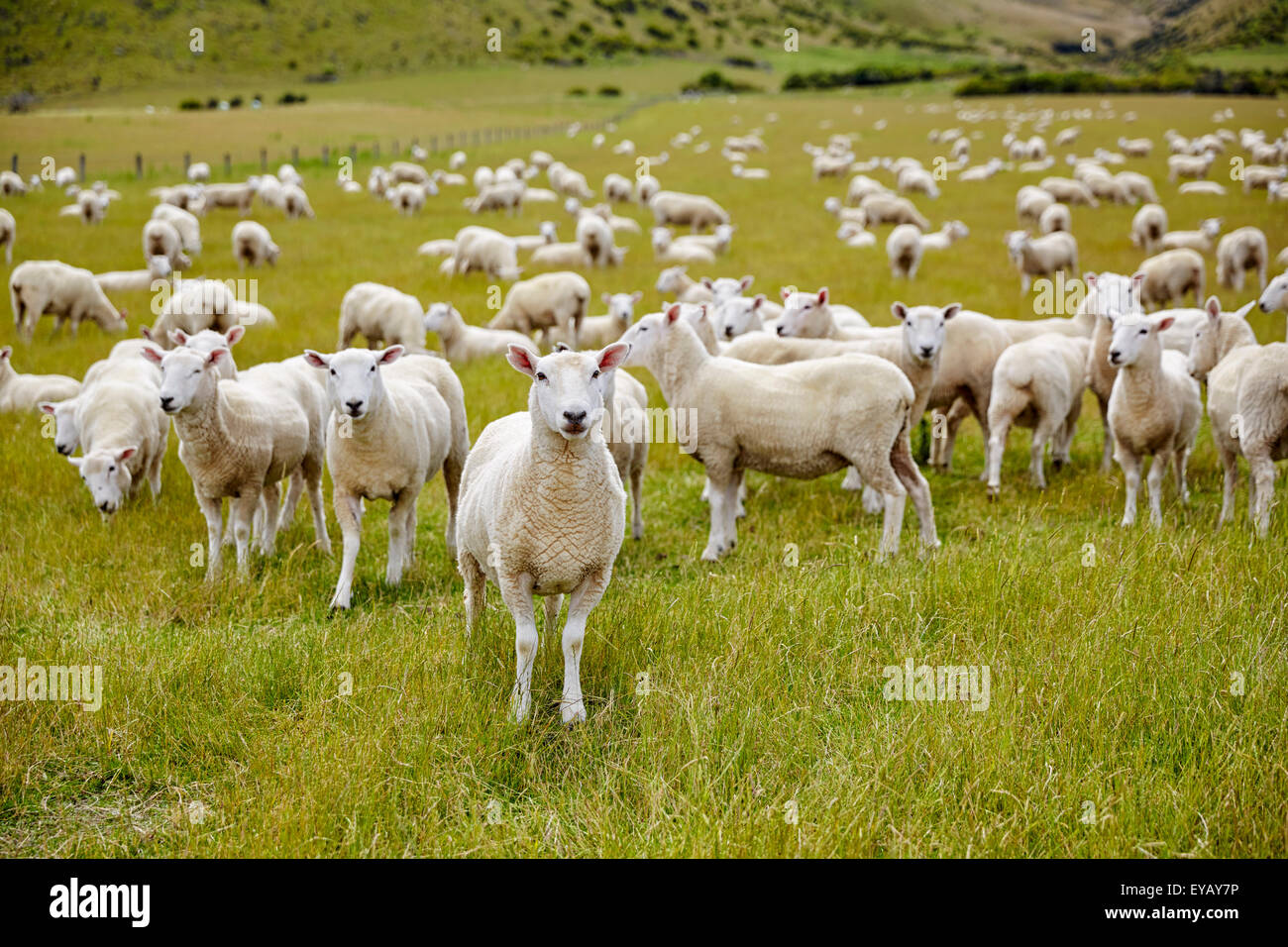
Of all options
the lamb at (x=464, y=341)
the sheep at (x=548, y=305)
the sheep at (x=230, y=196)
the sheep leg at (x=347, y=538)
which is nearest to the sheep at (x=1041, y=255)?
the sheep at (x=548, y=305)

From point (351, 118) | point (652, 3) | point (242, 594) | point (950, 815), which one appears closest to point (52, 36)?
point (351, 118)

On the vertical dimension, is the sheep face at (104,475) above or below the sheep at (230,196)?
below

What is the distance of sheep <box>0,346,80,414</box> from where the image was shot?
11297mm

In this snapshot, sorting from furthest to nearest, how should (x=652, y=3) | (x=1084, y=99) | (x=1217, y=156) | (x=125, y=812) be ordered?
(x=652, y=3), (x=1084, y=99), (x=1217, y=156), (x=125, y=812)

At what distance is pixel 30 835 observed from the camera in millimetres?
4004

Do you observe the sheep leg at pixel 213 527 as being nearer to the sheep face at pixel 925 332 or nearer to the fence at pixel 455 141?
the sheep face at pixel 925 332

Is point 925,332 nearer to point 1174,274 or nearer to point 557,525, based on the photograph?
point 557,525

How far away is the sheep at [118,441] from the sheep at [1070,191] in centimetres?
2957

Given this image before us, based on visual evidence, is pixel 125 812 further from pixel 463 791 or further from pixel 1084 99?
pixel 1084 99

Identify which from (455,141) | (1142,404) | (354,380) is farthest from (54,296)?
(455,141)

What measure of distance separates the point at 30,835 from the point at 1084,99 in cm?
7608

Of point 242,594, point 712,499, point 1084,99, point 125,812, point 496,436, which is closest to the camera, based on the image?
point 125,812

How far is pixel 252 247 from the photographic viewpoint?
68.7 feet

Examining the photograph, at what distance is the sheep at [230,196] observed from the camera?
3038cm
